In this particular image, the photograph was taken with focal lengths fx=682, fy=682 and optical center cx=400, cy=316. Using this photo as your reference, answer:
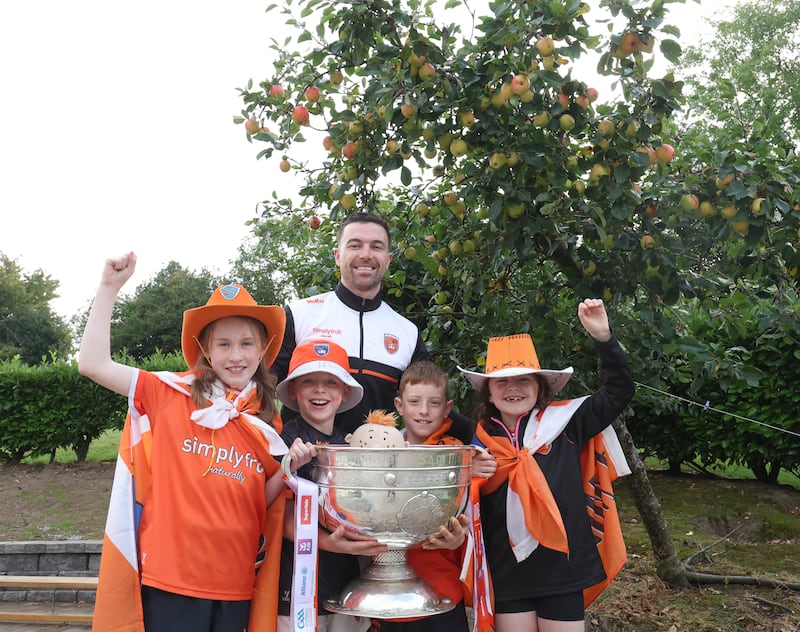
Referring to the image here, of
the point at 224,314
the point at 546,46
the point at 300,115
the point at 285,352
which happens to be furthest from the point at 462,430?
the point at 300,115

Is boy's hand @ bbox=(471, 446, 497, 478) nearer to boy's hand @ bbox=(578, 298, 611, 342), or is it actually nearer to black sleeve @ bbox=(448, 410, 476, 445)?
black sleeve @ bbox=(448, 410, 476, 445)

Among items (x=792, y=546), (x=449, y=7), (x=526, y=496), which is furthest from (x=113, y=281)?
(x=792, y=546)

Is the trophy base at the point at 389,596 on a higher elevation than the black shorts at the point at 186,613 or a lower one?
higher

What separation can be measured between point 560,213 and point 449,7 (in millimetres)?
984

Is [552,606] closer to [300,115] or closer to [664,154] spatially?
[664,154]

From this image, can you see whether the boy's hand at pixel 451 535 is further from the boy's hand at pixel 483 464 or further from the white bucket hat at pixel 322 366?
the white bucket hat at pixel 322 366

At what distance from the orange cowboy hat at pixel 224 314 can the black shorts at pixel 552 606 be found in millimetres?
1207

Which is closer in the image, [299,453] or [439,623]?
[299,453]

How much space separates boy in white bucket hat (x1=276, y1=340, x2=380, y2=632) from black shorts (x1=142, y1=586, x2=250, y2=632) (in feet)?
0.68

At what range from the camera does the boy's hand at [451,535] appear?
83.4 inches

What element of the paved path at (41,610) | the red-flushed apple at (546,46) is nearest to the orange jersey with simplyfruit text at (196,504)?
the red-flushed apple at (546,46)

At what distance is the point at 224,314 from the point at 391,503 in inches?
33.3

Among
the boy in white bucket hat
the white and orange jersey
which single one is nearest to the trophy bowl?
the boy in white bucket hat

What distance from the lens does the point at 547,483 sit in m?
2.36
